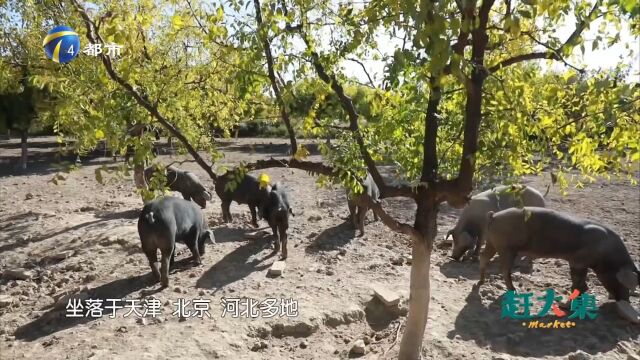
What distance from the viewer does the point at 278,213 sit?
9.02 meters

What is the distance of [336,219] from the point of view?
11.6m

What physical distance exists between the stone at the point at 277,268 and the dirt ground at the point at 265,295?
133 mm

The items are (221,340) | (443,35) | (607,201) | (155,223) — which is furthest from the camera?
(607,201)

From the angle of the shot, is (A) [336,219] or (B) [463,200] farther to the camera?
(A) [336,219]

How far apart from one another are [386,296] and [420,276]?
7.47ft

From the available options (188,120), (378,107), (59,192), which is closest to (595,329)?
(378,107)

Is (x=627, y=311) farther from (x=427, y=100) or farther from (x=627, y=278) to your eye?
(x=427, y=100)

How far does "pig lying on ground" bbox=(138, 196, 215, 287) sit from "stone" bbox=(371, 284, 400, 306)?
2.96m

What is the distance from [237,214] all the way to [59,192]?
625 cm

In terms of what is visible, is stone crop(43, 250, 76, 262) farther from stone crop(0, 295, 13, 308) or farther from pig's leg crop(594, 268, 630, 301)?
pig's leg crop(594, 268, 630, 301)

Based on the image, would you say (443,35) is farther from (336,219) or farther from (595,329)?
(336,219)

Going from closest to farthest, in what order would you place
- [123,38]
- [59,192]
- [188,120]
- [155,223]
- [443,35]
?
[443,35] < [123,38] < [155,223] < [188,120] < [59,192]

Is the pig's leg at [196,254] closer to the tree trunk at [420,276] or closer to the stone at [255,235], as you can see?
the stone at [255,235]

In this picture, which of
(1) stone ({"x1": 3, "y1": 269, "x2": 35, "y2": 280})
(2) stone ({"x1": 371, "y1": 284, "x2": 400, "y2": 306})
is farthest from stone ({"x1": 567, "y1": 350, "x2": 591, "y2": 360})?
(1) stone ({"x1": 3, "y1": 269, "x2": 35, "y2": 280})
